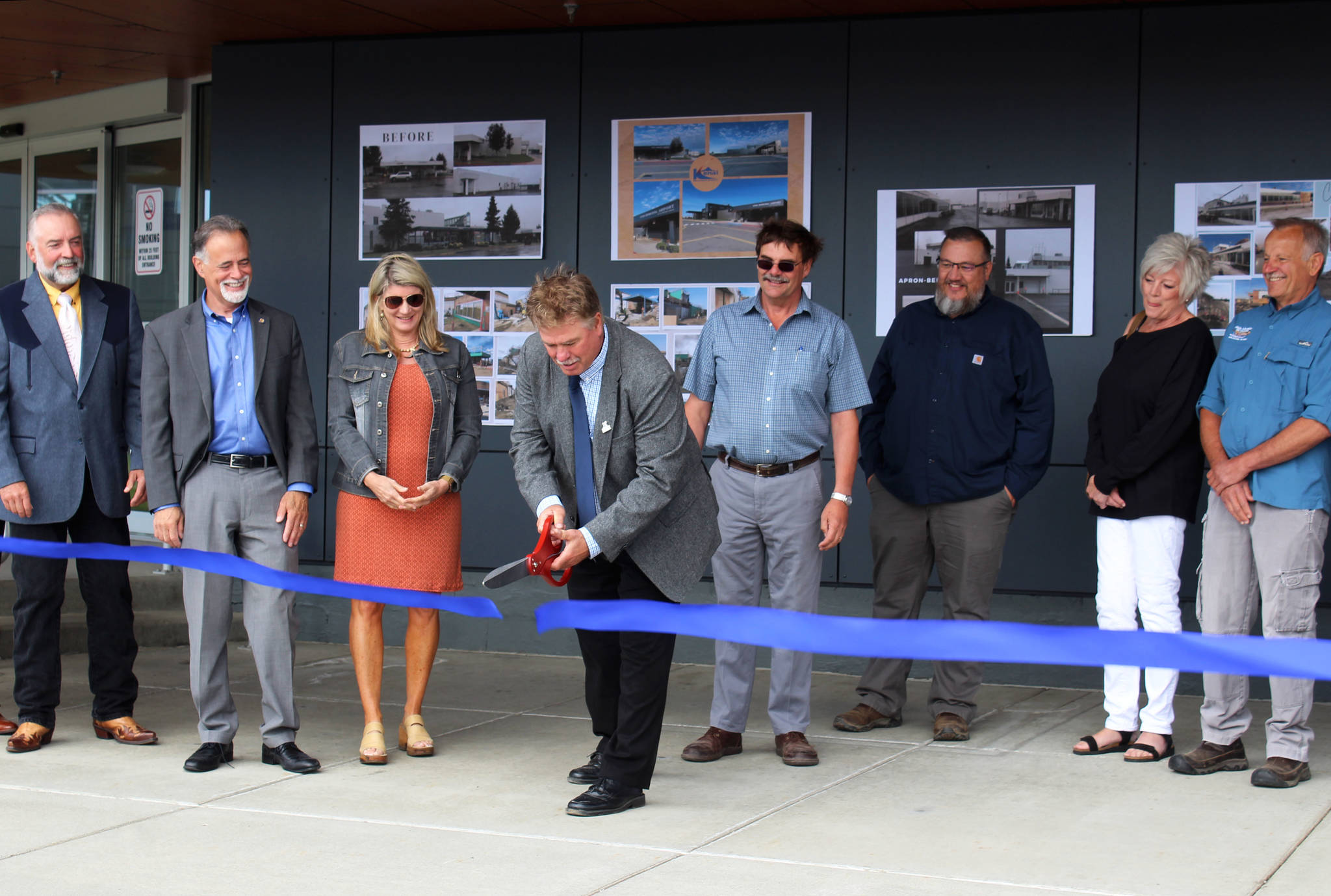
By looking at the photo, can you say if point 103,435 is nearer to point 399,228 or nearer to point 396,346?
point 396,346

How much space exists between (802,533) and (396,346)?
161cm

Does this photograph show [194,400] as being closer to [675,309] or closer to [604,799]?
[604,799]

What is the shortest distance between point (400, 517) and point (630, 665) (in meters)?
1.24

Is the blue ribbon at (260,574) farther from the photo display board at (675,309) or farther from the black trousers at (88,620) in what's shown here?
the photo display board at (675,309)

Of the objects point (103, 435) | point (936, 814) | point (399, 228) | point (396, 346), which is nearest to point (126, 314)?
point (103, 435)

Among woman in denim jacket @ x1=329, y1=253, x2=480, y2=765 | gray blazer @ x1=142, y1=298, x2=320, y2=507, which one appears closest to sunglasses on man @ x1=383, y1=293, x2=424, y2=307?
woman in denim jacket @ x1=329, y1=253, x2=480, y2=765

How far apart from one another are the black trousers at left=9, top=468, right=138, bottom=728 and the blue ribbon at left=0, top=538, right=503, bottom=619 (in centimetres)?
18

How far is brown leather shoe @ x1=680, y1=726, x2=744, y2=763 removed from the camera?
5.02 metres

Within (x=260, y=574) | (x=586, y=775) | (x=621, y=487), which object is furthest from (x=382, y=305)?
(x=586, y=775)

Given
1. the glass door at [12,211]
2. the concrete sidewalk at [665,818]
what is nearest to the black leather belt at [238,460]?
the concrete sidewalk at [665,818]

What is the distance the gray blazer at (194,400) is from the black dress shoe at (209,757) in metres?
0.86

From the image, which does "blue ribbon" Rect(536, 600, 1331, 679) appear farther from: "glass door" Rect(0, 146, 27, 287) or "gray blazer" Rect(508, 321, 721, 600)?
"glass door" Rect(0, 146, 27, 287)

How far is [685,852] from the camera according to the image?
3865 mm

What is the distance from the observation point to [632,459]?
14.2 ft
